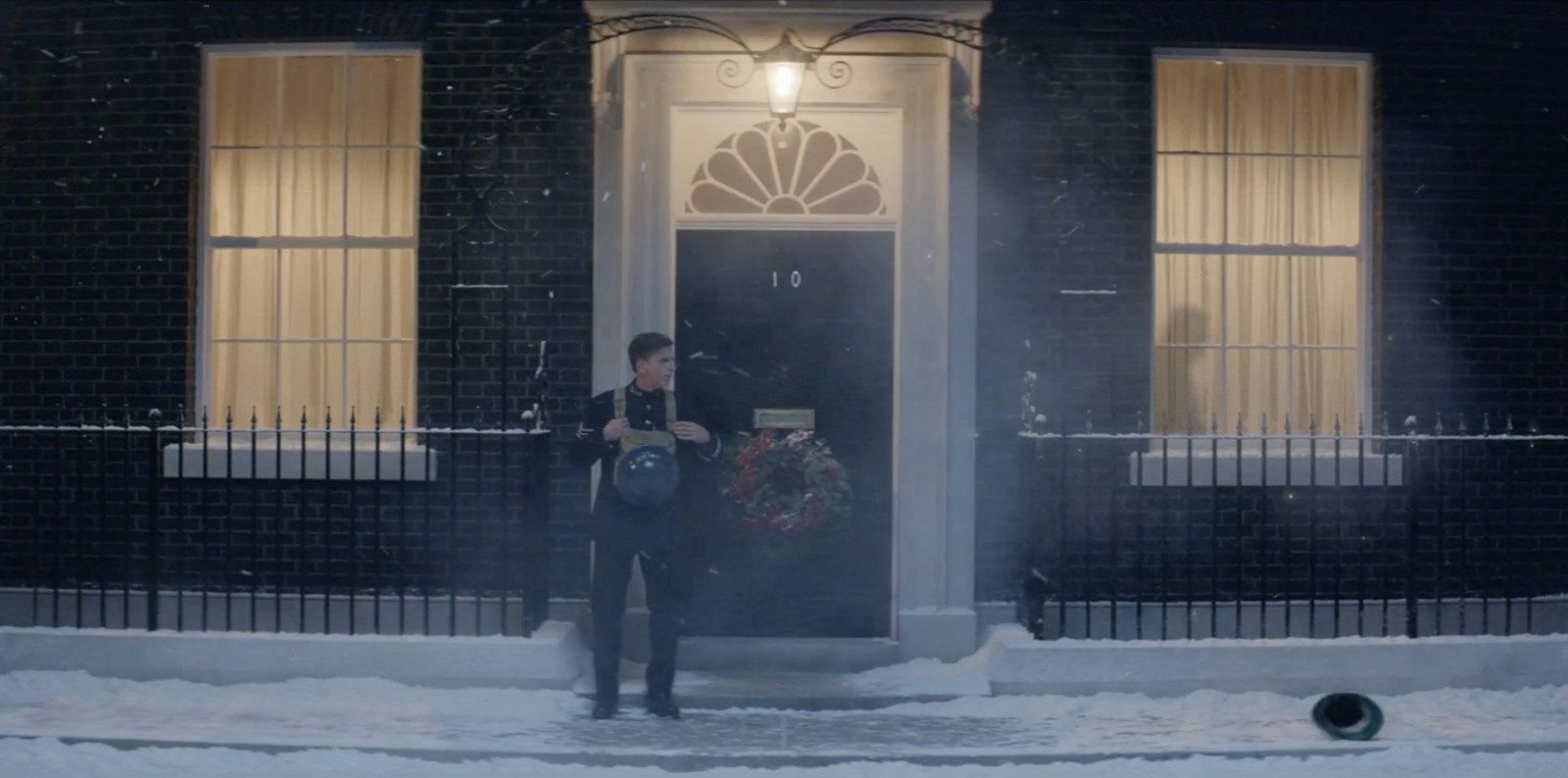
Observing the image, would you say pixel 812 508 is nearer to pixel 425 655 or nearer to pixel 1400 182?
pixel 425 655

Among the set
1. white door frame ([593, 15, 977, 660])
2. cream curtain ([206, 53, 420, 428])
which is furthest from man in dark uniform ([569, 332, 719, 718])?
cream curtain ([206, 53, 420, 428])

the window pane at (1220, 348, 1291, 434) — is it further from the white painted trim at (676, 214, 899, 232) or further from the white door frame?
the white painted trim at (676, 214, 899, 232)

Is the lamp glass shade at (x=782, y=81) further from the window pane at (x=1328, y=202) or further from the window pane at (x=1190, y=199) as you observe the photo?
the window pane at (x=1328, y=202)

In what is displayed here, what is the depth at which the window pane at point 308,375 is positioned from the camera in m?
10.5

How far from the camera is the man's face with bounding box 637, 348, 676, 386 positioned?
856 centimetres

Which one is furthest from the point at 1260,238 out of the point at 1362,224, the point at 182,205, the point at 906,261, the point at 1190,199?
the point at 182,205

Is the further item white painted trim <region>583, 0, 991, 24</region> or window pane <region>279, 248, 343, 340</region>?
window pane <region>279, 248, 343, 340</region>

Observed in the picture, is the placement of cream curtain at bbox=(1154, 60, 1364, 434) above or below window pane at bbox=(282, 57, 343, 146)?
below

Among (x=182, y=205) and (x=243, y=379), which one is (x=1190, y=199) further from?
(x=182, y=205)

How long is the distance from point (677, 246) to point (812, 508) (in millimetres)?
1651

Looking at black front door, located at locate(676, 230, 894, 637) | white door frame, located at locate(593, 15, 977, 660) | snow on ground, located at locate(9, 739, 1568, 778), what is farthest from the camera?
black front door, located at locate(676, 230, 894, 637)

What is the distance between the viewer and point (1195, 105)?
34.6 feet

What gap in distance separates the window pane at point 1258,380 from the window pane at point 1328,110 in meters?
1.23

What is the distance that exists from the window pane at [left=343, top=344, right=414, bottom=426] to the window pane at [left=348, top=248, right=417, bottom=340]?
0.08 meters
